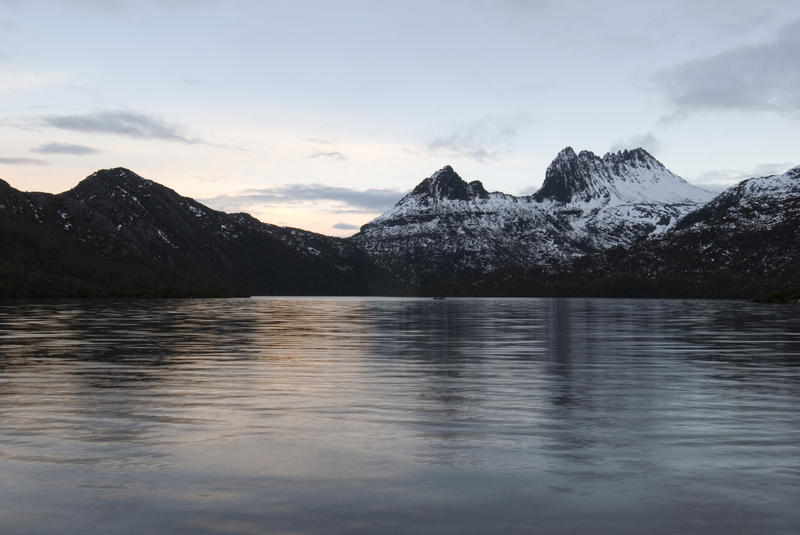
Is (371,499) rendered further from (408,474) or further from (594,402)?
(594,402)

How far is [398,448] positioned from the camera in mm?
20812

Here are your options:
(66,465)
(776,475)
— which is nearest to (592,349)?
(776,475)

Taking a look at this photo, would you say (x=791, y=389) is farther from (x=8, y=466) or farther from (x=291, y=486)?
(x=8, y=466)

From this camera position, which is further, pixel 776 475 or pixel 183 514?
pixel 776 475

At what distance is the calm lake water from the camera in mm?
14500

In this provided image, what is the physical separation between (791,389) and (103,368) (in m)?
30.4

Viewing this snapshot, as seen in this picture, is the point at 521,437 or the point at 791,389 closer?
the point at 521,437

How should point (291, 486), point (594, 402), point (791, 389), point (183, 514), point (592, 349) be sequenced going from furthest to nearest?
point (592, 349) → point (791, 389) → point (594, 402) → point (291, 486) → point (183, 514)

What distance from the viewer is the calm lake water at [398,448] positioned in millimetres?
14500

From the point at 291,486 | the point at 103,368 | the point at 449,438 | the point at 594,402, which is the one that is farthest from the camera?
the point at 103,368

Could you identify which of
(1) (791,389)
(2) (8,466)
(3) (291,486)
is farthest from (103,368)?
(1) (791,389)

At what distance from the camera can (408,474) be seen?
17797 millimetres

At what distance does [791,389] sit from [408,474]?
21675 millimetres

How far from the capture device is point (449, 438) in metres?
22.3
